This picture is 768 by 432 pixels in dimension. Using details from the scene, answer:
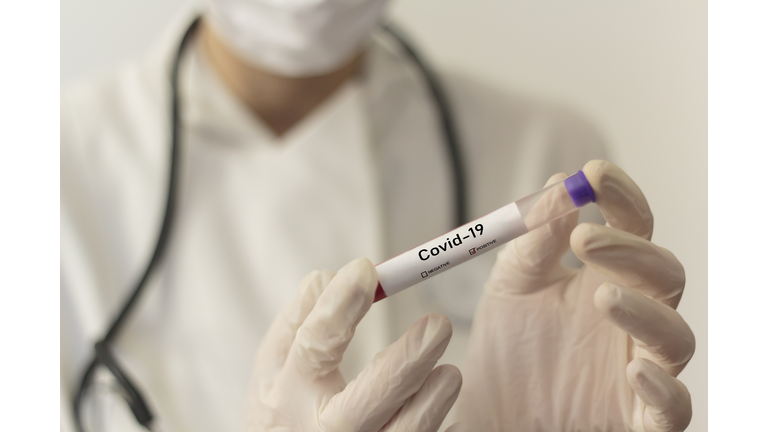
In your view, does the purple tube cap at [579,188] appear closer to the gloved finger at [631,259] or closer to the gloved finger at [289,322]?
the gloved finger at [631,259]

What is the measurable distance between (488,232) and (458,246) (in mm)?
23

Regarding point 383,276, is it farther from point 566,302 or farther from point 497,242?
point 566,302

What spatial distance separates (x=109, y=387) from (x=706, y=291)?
0.71 metres

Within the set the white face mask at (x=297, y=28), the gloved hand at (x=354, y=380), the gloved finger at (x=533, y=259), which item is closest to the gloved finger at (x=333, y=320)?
the gloved hand at (x=354, y=380)

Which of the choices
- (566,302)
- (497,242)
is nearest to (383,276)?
(497,242)

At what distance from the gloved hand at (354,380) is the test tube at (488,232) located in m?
0.03

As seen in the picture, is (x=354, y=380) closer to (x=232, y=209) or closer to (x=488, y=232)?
(x=488, y=232)

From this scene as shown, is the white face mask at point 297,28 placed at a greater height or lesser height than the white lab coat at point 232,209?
greater

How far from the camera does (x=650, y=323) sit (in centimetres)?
35

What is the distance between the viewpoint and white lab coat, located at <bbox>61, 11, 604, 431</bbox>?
22.3 inches

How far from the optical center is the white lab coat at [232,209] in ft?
1.86

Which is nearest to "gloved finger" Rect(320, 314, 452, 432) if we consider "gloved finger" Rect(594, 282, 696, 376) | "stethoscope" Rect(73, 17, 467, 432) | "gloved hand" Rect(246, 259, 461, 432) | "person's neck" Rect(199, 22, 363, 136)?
"gloved hand" Rect(246, 259, 461, 432)

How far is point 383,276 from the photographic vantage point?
1.16 ft

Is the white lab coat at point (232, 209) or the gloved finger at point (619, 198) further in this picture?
the white lab coat at point (232, 209)
